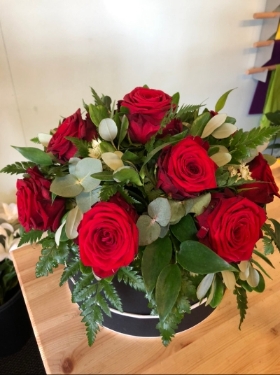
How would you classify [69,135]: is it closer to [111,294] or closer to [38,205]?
[38,205]

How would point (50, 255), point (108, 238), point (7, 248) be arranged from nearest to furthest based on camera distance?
1. point (108, 238)
2. point (50, 255)
3. point (7, 248)

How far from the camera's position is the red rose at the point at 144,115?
0.47m

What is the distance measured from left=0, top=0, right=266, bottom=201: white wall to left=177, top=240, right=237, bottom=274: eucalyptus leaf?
787 millimetres

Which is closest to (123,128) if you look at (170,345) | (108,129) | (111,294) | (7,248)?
(108,129)

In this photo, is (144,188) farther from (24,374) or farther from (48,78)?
(24,374)

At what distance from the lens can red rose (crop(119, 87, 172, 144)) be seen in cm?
47

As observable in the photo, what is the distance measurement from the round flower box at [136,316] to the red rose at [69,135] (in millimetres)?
195

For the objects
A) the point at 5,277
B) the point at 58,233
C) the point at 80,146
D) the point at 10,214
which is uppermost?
the point at 80,146

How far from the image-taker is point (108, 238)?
392mm

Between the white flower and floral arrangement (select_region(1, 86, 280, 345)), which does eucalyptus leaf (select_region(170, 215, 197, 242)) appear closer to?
floral arrangement (select_region(1, 86, 280, 345))

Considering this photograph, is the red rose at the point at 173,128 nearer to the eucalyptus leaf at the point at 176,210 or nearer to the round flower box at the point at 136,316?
the eucalyptus leaf at the point at 176,210

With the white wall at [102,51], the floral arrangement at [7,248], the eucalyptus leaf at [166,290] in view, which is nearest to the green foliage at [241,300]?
the eucalyptus leaf at [166,290]

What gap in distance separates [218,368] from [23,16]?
94 centimetres

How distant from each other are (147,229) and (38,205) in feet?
0.48
